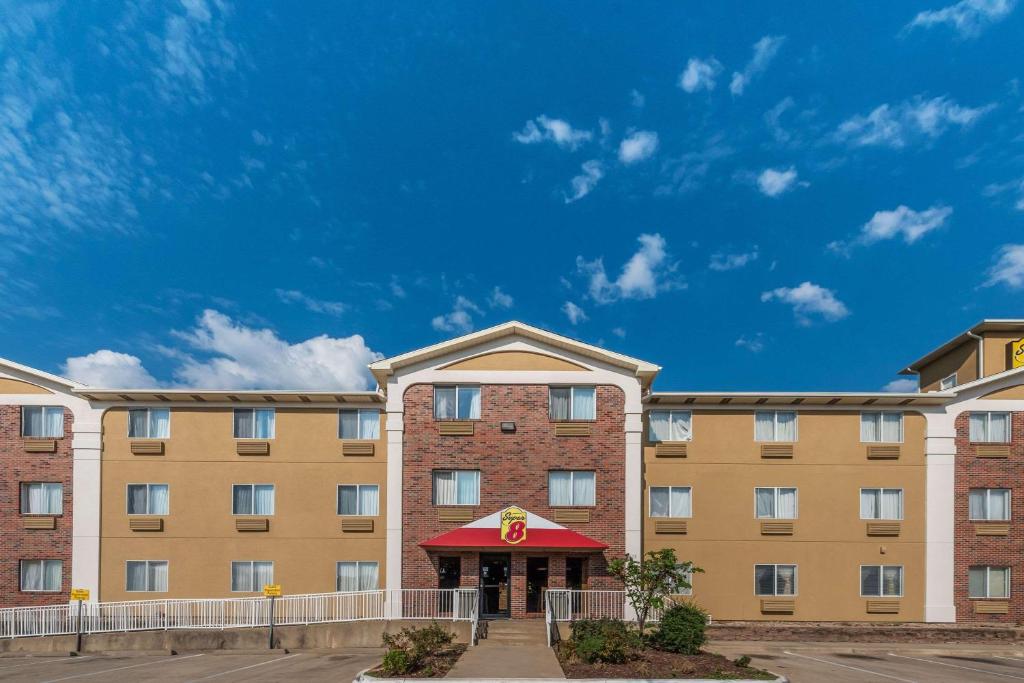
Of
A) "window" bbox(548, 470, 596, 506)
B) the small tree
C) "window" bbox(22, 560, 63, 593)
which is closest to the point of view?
the small tree

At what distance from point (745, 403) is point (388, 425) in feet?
38.7

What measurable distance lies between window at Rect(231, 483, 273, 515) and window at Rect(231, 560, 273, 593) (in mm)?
1621

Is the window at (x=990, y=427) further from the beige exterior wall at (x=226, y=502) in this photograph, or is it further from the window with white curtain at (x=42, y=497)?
the window with white curtain at (x=42, y=497)

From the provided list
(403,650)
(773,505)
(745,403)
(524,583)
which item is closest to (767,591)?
(773,505)

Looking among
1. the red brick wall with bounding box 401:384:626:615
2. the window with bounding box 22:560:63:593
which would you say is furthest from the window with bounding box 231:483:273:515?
the window with bounding box 22:560:63:593

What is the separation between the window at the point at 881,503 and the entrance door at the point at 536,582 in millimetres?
10636

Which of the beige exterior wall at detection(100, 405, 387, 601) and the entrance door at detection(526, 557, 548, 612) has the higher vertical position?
the beige exterior wall at detection(100, 405, 387, 601)

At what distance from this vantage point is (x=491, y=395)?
2230 centimetres

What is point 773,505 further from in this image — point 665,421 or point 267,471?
point 267,471

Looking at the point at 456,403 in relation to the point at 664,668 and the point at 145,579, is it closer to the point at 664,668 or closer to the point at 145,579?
the point at 664,668

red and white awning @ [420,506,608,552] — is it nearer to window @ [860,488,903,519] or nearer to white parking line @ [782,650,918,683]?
white parking line @ [782,650,918,683]

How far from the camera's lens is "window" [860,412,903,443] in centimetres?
2300

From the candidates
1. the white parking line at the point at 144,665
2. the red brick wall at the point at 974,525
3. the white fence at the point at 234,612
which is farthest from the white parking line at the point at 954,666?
the white parking line at the point at 144,665

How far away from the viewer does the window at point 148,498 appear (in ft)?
74.6
